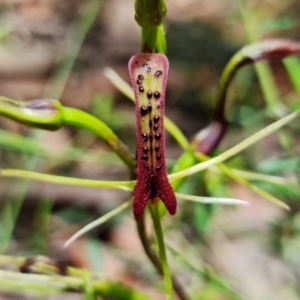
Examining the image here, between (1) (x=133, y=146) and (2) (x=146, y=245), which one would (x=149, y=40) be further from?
(1) (x=133, y=146)

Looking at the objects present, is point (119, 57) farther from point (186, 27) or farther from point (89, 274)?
point (89, 274)

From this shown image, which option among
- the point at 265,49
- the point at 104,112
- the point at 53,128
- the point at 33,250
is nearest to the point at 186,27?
the point at 104,112

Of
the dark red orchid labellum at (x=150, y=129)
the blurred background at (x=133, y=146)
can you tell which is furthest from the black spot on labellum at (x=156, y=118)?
the blurred background at (x=133, y=146)

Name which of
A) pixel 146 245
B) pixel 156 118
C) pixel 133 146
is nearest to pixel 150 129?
pixel 156 118

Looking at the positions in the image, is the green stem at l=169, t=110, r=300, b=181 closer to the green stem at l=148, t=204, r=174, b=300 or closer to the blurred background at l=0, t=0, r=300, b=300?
the green stem at l=148, t=204, r=174, b=300

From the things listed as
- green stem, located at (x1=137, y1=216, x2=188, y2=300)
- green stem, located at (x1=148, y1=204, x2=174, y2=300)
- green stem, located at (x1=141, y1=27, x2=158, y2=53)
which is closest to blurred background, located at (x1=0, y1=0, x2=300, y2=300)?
green stem, located at (x1=137, y1=216, x2=188, y2=300)
